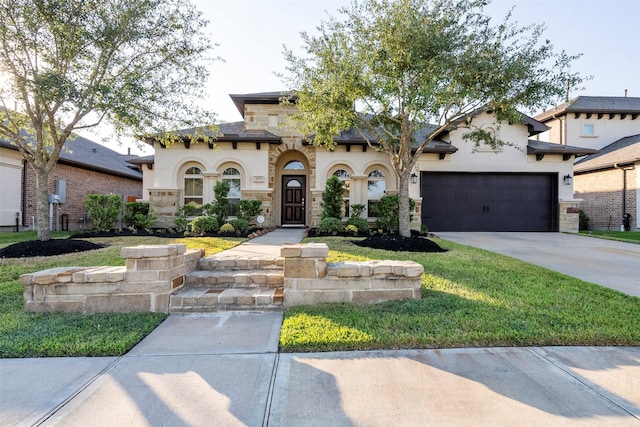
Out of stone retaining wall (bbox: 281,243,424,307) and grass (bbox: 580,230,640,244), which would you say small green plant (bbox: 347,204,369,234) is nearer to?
stone retaining wall (bbox: 281,243,424,307)

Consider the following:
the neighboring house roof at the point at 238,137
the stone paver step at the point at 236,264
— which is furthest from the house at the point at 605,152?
the stone paver step at the point at 236,264

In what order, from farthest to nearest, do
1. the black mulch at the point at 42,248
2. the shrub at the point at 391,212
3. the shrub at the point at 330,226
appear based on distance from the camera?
the shrub at the point at 391,212 < the shrub at the point at 330,226 < the black mulch at the point at 42,248

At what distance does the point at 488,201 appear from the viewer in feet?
42.6

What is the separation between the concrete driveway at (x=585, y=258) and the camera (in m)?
5.18

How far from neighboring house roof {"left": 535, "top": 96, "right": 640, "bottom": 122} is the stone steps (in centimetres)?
1984

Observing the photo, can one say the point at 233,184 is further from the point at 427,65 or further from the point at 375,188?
the point at 427,65

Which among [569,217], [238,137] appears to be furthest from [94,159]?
[569,217]

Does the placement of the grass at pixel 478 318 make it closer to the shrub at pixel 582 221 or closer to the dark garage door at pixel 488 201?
the dark garage door at pixel 488 201

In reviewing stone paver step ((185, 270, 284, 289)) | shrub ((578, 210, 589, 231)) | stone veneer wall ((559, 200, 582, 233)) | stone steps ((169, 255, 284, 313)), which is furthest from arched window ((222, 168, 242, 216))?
shrub ((578, 210, 589, 231))

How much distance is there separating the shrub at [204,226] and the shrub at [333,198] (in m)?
3.85

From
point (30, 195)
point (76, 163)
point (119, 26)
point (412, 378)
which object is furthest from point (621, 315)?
point (76, 163)

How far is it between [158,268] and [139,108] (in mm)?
5305

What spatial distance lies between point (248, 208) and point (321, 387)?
9423 mm

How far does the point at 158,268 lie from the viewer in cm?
383
